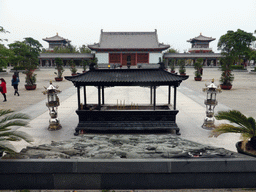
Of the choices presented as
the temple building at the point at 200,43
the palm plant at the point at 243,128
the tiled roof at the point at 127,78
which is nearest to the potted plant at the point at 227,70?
the tiled roof at the point at 127,78

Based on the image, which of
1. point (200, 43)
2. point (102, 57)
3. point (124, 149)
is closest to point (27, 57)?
point (124, 149)

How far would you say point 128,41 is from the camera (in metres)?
49.1

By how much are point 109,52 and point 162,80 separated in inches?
1628

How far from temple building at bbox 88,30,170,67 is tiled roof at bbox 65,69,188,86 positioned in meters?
38.3

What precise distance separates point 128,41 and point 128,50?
3463 millimetres

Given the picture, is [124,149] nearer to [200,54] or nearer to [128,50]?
[128,50]

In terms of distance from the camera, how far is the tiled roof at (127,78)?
701 centimetres

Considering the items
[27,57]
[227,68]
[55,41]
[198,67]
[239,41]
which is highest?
[55,41]

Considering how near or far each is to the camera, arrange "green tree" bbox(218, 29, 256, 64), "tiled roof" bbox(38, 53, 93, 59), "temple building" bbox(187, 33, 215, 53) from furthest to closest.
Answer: "temple building" bbox(187, 33, 215, 53)
"tiled roof" bbox(38, 53, 93, 59)
"green tree" bbox(218, 29, 256, 64)

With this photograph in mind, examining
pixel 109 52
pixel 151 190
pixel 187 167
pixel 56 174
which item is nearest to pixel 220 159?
pixel 187 167

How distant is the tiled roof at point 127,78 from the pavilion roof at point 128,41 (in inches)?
1571

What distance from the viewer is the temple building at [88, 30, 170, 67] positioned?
4644cm

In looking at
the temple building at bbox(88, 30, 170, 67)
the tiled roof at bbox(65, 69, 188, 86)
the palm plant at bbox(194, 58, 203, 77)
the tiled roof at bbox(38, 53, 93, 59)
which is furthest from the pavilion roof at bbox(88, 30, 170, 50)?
the tiled roof at bbox(65, 69, 188, 86)

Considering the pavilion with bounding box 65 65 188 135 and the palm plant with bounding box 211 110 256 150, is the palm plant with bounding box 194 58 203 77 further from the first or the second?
the palm plant with bounding box 211 110 256 150
